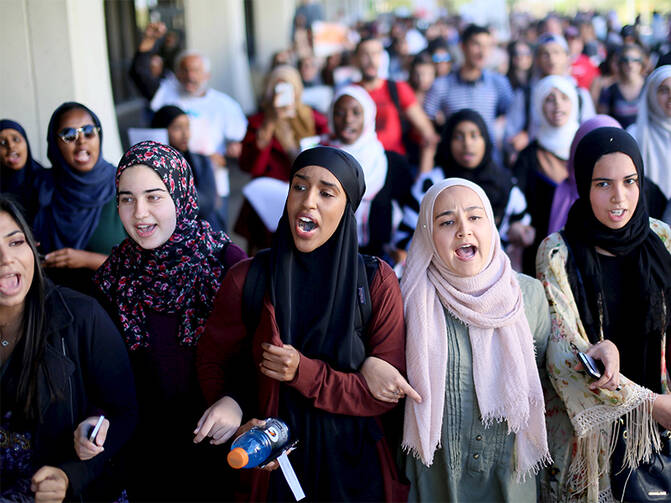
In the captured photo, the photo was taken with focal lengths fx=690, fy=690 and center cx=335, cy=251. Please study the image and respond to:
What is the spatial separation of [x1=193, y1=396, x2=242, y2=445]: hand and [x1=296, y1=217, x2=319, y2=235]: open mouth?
2.16 feet

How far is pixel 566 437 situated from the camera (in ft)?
8.72

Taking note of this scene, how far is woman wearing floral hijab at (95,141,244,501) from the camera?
8.80ft

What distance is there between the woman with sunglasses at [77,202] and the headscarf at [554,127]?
2.91 meters

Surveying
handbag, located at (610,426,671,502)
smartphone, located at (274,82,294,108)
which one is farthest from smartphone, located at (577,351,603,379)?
smartphone, located at (274,82,294,108)

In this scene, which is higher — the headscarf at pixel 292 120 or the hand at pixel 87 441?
the headscarf at pixel 292 120

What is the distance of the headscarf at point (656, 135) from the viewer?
13.1 feet

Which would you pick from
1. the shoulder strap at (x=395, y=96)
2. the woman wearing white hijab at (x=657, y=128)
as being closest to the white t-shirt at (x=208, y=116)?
the shoulder strap at (x=395, y=96)

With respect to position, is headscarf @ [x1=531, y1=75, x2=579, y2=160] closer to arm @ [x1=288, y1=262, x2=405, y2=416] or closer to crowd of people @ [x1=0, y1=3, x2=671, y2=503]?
crowd of people @ [x1=0, y1=3, x2=671, y2=503]

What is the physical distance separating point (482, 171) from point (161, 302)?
91.4 inches

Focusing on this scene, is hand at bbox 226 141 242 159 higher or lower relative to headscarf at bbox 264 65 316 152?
lower

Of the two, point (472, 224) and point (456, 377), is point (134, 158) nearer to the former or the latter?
point (472, 224)

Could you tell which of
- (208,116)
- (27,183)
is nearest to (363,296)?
(27,183)

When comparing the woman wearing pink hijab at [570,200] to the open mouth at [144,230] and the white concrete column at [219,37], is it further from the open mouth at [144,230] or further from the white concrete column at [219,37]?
the white concrete column at [219,37]

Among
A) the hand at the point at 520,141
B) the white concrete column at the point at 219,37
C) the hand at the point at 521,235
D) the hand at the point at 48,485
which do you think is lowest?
the hand at the point at 48,485
